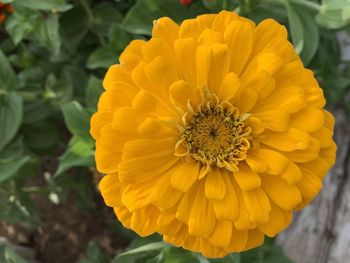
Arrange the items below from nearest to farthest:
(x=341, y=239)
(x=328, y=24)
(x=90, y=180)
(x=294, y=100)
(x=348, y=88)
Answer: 1. (x=294, y=100)
2. (x=328, y=24)
3. (x=341, y=239)
4. (x=348, y=88)
5. (x=90, y=180)

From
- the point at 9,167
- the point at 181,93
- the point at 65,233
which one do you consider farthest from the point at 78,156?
the point at 65,233

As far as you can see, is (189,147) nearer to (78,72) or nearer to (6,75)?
(6,75)

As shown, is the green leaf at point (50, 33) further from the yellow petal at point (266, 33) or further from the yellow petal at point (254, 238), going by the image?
the yellow petal at point (254, 238)

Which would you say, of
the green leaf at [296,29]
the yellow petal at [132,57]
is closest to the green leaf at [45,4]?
the yellow petal at [132,57]

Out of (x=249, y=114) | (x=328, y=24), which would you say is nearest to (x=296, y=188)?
(x=249, y=114)

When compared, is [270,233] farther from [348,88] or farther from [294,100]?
[348,88]

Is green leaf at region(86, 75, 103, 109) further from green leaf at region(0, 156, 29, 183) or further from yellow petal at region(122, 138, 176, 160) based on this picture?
yellow petal at region(122, 138, 176, 160)
